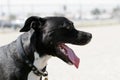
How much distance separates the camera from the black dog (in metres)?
5.71

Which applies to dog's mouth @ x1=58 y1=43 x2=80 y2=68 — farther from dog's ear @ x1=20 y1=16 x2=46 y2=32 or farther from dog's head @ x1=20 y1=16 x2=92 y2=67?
dog's ear @ x1=20 y1=16 x2=46 y2=32

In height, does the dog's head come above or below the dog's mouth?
above

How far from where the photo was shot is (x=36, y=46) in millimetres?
5711

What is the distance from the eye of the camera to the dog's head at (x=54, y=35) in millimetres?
5758

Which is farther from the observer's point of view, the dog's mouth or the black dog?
the dog's mouth

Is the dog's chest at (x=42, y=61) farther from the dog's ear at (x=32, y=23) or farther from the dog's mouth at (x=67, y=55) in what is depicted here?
the dog's ear at (x=32, y=23)

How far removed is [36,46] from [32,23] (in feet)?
1.09

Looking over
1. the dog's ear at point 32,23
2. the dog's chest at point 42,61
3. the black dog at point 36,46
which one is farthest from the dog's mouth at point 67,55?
the dog's ear at point 32,23

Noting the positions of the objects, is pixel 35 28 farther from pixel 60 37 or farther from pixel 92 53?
pixel 92 53

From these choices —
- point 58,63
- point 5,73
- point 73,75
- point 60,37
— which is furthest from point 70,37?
point 58,63

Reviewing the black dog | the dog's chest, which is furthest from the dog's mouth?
the dog's chest

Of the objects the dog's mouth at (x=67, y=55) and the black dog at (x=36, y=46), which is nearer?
the black dog at (x=36, y=46)

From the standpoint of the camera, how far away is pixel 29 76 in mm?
5793

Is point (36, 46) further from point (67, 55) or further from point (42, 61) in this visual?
point (67, 55)
